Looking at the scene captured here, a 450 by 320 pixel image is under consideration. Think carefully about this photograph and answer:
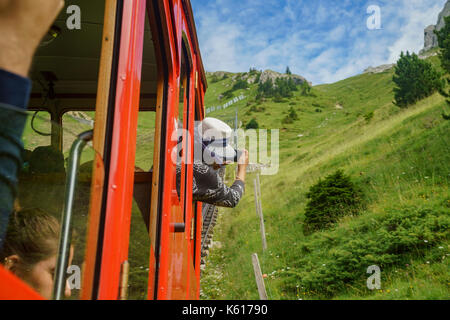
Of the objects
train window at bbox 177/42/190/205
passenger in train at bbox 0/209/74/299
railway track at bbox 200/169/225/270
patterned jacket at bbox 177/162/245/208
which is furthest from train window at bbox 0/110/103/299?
railway track at bbox 200/169/225/270

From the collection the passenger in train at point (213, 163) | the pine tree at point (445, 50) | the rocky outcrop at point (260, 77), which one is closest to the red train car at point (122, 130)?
the passenger in train at point (213, 163)

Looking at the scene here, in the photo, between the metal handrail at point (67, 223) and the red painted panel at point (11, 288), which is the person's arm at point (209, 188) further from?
the red painted panel at point (11, 288)

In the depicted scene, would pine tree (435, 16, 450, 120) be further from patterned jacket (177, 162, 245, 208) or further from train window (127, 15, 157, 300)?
train window (127, 15, 157, 300)

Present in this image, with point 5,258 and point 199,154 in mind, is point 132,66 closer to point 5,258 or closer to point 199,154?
point 5,258

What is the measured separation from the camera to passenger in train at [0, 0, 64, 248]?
2.00 feet

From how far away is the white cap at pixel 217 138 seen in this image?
3072mm

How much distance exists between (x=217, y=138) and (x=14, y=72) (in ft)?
8.17

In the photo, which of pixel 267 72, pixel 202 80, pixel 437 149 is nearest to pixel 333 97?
pixel 267 72

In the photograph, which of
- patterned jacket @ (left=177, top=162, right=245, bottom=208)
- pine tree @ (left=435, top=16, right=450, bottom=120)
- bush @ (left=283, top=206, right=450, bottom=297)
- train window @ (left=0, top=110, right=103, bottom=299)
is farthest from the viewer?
pine tree @ (left=435, top=16, right=450, bottom=120)

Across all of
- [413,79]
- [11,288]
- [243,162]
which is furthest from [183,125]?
[413,79]

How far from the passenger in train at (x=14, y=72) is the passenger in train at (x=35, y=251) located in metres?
0.38

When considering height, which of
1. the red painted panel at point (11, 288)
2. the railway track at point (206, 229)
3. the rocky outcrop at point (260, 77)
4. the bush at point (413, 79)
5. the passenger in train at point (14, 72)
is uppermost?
the rocky outcrop at point (260, 77)

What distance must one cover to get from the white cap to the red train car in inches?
14.3
